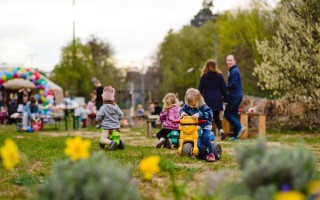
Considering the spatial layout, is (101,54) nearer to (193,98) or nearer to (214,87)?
(214,87)

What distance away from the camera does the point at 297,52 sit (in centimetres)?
1573

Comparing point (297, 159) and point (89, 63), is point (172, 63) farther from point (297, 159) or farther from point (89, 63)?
point (297, 159)

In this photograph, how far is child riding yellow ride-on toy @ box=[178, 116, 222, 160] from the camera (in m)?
7.65

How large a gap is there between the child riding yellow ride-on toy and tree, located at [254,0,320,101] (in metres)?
8.28

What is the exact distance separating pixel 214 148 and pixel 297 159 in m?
4.36

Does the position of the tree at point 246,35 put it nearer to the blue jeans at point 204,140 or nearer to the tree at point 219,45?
the tree at point 219,45

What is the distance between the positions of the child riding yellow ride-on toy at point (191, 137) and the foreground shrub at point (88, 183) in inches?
177

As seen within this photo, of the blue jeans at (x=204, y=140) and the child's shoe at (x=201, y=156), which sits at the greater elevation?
the blue jeans at (x=204, y=140)

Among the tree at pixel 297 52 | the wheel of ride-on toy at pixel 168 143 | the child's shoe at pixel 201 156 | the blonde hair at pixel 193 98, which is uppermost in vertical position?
the tree at pixel 297 52

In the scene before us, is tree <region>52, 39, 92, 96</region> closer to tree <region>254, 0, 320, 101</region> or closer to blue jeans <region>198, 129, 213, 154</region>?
tree <region>254, 0, 320, 101</region>

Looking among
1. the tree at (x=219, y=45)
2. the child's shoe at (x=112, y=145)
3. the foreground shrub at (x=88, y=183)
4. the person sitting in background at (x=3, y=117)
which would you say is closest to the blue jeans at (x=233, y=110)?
the child's shoe at (x=112, y=145)

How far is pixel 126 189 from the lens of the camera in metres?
3.13

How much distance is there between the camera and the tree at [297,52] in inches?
599

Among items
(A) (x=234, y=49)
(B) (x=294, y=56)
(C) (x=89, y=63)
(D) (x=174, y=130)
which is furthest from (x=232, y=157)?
(C) (x=89, y=63)
